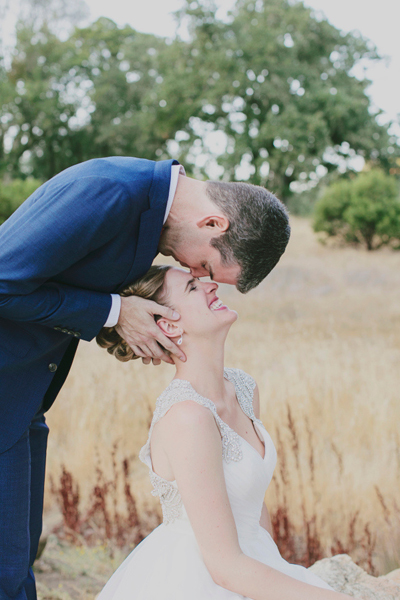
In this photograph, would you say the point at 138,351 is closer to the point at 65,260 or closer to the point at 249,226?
the point at 65,260

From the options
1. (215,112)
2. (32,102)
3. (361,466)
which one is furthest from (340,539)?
(32,102)

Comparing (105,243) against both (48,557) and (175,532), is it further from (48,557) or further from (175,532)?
(48,557)

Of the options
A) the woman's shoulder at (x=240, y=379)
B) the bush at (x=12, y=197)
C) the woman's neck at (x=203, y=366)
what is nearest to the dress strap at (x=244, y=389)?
the woman's shoulder at (x=240, y=379)

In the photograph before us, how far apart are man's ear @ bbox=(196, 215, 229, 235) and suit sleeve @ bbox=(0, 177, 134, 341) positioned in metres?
0.32

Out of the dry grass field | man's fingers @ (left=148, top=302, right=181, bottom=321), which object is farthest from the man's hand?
the dry grass field

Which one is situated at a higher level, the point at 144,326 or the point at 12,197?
the point at 144,326

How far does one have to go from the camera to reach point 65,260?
206 centimetres

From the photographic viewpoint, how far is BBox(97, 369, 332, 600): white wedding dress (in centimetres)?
201

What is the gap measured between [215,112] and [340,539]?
23.5 metres

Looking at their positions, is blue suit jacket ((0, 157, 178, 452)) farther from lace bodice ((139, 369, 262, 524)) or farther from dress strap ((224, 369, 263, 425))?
dress strap ((224, 369, 263, 425))

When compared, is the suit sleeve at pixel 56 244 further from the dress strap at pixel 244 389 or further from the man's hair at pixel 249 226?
the dress strap at pixel 244 389

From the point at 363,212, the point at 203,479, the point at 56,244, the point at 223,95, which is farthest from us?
the point at 223,95

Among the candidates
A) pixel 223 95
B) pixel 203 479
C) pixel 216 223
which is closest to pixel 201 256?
pixel 216 223

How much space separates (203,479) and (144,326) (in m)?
0.65
